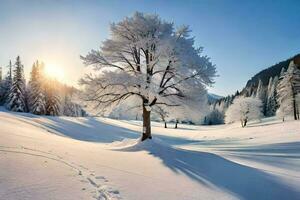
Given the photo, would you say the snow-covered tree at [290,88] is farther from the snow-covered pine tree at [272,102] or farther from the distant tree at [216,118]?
the distant tree at [216,118]

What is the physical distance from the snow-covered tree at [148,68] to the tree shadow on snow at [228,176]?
4.62 m

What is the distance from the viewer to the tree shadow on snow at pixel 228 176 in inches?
296

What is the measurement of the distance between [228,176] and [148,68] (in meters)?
9.24

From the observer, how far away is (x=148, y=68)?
1664 cm

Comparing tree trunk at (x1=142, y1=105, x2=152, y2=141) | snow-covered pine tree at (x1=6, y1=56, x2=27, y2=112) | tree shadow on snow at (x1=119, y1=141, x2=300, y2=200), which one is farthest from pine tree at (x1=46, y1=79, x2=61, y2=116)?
tree shadow on snow at (x1=119, y1=141, x2=300, y2=200)

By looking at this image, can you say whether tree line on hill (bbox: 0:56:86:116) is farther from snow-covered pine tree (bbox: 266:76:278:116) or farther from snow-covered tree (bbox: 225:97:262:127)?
snow-covered pine tree (bbox: 266:76:278:116)

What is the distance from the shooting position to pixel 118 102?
58.0 ft

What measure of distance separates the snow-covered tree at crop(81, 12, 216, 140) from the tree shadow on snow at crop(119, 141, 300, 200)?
4.62m

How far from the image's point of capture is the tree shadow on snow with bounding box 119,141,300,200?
24.6 feet

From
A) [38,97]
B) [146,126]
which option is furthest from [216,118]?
[146,126]

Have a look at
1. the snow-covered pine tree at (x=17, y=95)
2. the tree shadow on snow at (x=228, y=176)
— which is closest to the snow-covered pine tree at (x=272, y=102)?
the snow-covered pine tree at (x=17, y=95)

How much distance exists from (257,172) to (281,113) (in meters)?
51.2

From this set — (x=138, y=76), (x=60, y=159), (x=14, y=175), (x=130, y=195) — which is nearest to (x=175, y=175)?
(x=130, y=195)

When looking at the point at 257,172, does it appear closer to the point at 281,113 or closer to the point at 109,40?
the point at 109,40
